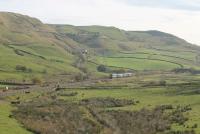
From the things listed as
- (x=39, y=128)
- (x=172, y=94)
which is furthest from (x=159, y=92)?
(x=39, y=128)

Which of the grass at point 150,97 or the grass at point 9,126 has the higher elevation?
the grass at point 9,126

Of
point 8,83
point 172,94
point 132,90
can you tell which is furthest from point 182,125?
point 8,83

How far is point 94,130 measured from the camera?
263ft

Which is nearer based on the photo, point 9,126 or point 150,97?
point 9,126

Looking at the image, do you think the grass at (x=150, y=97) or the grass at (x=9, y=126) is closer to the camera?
the grass at (x=9, y=126)

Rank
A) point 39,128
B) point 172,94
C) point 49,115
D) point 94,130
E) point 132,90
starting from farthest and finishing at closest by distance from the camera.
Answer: point 132,90
point 172,94
point 49,115
point 94,130
point 39,128

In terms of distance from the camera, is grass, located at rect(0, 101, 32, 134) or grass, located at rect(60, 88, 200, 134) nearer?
grass, located at rect(0, 101, 32, 134)

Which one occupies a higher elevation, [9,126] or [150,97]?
[9,126]

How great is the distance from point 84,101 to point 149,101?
687 inches

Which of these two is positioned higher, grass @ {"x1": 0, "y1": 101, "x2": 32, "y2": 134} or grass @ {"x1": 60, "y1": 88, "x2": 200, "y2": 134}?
grass @ {"x1": 0, "y1": 101, "x2": 32, "y2": 134}

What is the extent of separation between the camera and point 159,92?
143m

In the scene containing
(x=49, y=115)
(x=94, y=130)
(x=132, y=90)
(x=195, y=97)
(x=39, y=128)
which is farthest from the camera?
(x=132, y=90)

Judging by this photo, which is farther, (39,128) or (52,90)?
(52,90)

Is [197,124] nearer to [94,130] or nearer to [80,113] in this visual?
[94,130]
